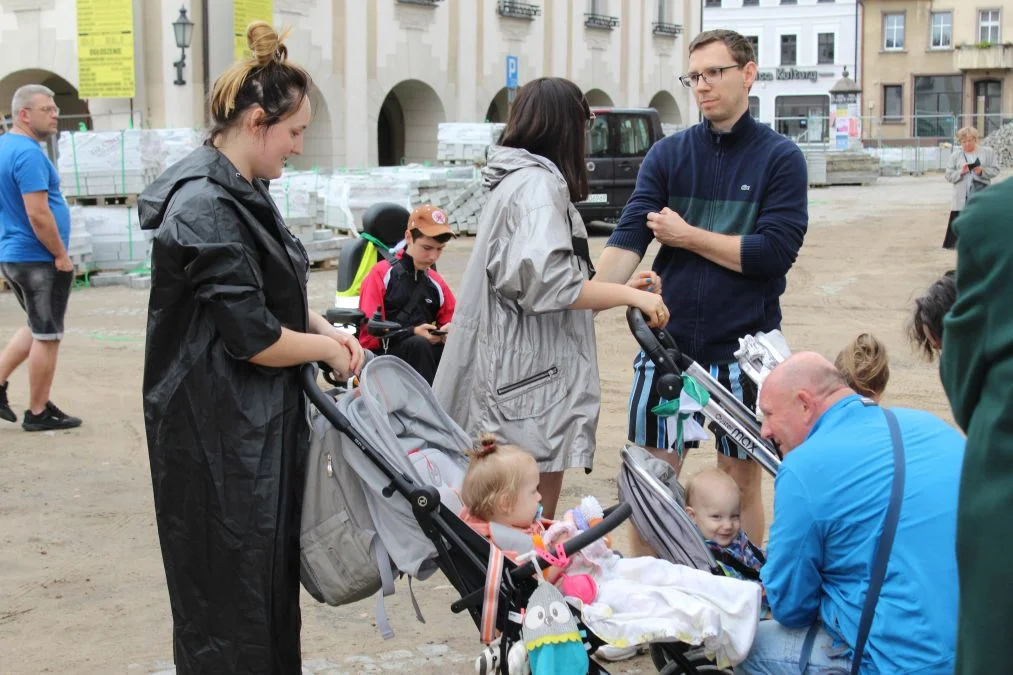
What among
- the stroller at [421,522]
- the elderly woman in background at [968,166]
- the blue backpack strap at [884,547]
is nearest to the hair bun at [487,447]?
the stroller at [421,522]

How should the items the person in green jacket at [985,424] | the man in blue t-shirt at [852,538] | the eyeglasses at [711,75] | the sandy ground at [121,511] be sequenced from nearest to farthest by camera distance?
the person in green jacket at [985,424], the man in blue t-shirt at [852,538], the eyeglasses at [711,75], the sandy ground at [121,511]

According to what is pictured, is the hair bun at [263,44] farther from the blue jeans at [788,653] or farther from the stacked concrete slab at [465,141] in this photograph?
the stacked concrete slab at [465,141]

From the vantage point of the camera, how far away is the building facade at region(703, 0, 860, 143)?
74.4 m

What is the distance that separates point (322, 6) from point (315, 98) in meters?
2.04

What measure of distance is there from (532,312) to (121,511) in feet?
10.7

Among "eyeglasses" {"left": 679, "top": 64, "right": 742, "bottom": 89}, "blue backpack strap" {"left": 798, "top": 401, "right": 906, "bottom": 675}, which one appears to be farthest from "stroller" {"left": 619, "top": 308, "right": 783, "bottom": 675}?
"eyeglasses" {"left": 679, "top": 64, "right": 742, "bottom": 89}

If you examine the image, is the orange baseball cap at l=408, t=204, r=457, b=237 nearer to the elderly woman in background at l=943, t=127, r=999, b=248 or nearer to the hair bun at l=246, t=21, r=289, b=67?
the hair bun at l=246, t=21, r=289, b=67

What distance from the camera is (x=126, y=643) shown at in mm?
Answer: 4641

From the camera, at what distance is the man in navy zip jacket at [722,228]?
14.0 feet

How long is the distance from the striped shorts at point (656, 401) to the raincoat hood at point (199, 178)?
5.20ft

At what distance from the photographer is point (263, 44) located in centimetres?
327

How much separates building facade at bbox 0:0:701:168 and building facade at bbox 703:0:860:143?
3622 centimetres

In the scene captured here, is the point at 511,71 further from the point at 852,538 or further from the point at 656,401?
the point at 852,538

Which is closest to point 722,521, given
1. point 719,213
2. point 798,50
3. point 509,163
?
point 719,213
